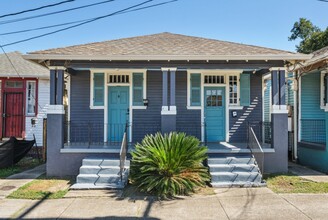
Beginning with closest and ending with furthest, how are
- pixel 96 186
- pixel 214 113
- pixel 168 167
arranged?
pixel 168 167, pixel 96 186, pixel 214 113

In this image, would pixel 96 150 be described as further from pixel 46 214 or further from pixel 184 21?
pixel 184 21

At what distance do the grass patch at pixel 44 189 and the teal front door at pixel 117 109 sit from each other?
250 centimetres

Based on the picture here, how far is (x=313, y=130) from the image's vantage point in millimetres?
9445

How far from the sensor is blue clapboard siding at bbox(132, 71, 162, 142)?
9.43 meters

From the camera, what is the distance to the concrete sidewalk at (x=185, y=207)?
15.9 feet

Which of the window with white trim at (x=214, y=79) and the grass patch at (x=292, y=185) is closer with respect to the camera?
the grass patch at (x=292, y=185)

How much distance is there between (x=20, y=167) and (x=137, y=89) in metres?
4.52

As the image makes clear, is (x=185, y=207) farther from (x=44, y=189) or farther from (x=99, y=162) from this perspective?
(x=44, y=189)

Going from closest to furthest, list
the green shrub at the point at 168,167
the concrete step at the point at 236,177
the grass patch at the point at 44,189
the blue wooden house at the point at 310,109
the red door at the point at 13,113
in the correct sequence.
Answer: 1. the grass patch at the point at 44,189
2. the green shrub at the point at 168,167
3. the concrete step at the point at 236,177
4. the blue wooden house at the point at 310,109
5. the red door at the point at 13,113

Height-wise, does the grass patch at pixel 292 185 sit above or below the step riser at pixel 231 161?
below

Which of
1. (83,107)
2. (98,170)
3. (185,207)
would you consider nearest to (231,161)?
(185,207)

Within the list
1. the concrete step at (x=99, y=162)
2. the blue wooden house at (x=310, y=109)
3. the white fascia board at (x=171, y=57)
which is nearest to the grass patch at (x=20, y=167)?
the concrete step at (x=99, y=162)

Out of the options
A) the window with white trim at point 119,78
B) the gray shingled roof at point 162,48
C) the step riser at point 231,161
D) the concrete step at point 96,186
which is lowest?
the concrete step at point 96,186

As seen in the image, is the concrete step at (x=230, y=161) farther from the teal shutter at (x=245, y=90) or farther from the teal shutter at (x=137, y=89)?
the teal shutter at (x=137, y=89)
